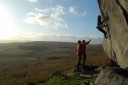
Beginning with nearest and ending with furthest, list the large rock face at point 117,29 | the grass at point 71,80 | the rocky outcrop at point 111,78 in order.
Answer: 1. the rocky outcrop at point 111,78
2. the large rock face at point 117,29
3. the grass at point 71,80

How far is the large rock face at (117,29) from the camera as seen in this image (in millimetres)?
20567

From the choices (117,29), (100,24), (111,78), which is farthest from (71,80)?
(111,78)

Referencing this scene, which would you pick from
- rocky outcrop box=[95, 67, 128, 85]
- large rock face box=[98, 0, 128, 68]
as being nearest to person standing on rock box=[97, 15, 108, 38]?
large rock face box=[98, 0, 128, 68]

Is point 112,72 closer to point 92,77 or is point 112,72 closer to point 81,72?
point 92,77

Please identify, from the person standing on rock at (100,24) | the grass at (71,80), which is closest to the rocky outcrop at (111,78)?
the grass at (71,80)

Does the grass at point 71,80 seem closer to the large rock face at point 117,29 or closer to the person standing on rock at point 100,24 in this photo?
the large rock face at point 117,29

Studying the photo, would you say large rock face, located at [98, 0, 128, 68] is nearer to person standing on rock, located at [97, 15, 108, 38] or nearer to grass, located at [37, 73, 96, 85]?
person standing on rock, located at [97, 15, 108, 38]

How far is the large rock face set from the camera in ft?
67.5

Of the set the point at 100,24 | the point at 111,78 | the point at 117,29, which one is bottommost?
the point at 111,78

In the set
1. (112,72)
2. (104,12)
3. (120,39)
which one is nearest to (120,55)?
(120,39)

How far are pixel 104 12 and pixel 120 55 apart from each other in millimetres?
5178

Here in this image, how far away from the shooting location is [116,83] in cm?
1886

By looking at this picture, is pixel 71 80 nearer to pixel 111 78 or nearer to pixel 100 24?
pixel 100 24

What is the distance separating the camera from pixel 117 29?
74.0 ft
